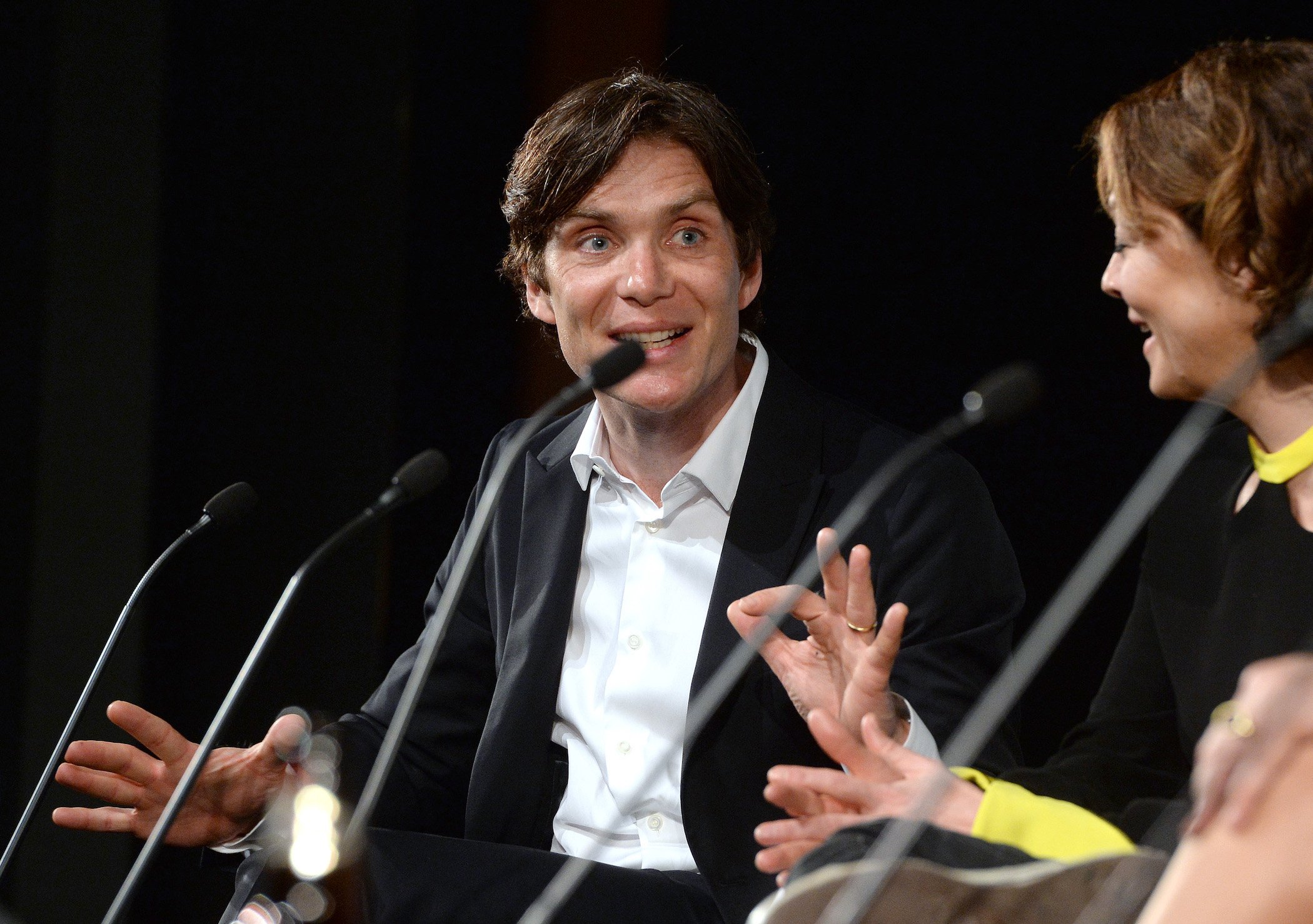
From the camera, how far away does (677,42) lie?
244 centimetres

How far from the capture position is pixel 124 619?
1.44 meters

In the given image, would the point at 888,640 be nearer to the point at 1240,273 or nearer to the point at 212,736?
the point at 1240,273

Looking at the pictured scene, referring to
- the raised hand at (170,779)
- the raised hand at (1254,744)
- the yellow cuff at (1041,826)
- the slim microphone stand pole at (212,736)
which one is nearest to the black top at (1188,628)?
the yellow cuff at (1041,826)

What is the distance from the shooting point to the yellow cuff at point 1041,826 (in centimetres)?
103

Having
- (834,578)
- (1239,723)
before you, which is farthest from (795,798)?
(1239,723)

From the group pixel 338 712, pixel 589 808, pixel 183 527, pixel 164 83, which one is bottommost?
pixel 338 712

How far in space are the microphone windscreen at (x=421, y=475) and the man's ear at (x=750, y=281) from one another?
70cm

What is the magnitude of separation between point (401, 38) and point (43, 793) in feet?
6.42

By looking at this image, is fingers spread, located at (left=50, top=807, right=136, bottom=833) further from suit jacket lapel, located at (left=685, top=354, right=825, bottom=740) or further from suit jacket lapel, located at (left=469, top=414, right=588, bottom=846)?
suit jacket lapel, located at (left=685, top=354, right=825, bottom=740)

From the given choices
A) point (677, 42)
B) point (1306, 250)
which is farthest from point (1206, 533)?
point (677, 42)

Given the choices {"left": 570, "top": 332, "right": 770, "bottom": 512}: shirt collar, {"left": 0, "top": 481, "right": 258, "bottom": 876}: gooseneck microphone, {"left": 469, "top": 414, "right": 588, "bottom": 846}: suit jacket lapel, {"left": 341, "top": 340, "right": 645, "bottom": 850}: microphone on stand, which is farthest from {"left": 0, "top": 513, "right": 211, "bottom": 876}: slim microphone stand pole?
{"left": 570, "top": 332, "right": 770, "bottom": 512}: shirt collar

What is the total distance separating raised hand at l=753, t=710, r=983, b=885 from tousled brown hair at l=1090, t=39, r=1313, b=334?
533 millimetres

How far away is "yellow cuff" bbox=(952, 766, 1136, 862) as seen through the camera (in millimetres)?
1029

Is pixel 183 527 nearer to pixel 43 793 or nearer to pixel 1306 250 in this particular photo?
pixel 43 793
